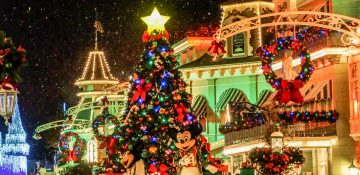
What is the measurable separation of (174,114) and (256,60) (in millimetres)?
26453

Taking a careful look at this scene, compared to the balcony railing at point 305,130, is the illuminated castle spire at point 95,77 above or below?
above

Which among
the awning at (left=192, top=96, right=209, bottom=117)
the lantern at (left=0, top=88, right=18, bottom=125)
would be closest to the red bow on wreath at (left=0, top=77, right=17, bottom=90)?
the lantern at (left=0, top=88, right=18, bottom=125)

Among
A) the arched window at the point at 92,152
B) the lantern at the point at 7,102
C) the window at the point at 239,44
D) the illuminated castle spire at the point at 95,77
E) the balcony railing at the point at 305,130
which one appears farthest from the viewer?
the illuminated castle spire at the point at 95,77

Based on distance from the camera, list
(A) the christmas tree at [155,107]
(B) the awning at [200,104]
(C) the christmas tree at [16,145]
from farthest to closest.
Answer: (C) the christmas tree at [16,145] → (B) the awning at [200,104] → (A) the christmas tree at [155,107]

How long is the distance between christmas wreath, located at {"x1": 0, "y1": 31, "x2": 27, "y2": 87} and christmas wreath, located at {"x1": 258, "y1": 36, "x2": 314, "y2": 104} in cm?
1381

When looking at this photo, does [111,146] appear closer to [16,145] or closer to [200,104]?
[200,104]

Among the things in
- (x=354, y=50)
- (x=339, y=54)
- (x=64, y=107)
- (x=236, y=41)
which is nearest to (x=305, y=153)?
(x=339, y=54)

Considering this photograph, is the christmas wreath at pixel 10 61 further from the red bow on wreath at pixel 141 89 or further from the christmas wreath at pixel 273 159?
the christmas wreath at pixel 273 159

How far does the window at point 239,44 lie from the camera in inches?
2141

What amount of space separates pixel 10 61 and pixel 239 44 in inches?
1591

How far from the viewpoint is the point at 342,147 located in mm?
36938

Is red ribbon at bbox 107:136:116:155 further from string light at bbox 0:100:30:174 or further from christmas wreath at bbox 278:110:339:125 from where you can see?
string light at bbox 0:100:30:174

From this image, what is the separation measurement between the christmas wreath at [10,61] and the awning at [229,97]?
3891 cm

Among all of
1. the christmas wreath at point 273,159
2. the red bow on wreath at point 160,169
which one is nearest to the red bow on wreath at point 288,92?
the christmas wreath at point 273,159
